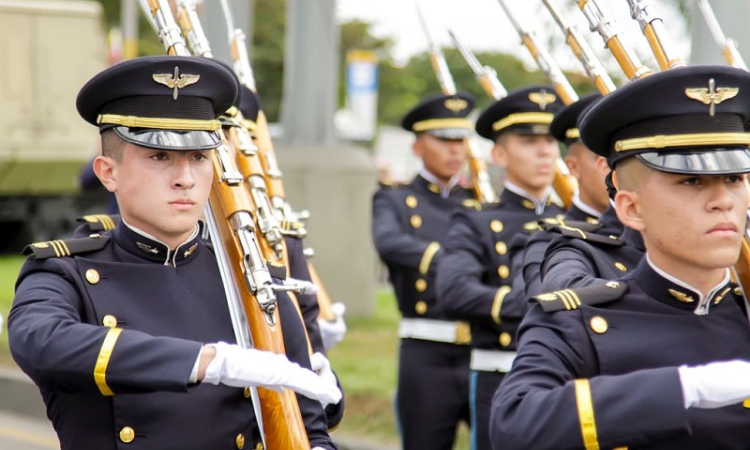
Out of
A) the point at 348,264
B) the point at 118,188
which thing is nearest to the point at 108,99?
the point at 118,188

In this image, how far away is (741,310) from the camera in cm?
308

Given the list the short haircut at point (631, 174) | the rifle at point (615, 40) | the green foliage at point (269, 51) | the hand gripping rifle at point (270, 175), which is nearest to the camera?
the short haircut at point (631, 174)

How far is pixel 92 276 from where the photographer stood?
3496 mm

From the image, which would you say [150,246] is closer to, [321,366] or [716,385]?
[321,366]

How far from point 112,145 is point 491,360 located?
2760 mm

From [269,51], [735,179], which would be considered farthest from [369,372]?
[269,51]

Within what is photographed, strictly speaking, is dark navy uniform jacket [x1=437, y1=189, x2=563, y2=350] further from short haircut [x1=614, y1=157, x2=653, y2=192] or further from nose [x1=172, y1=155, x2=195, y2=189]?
short haircut [x1=614, y1=157, x2=653, y2=192]

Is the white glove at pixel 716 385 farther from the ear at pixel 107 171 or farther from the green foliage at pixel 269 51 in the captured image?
the green foliage at pixel 269 51

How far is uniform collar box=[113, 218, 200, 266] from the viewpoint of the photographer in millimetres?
3584

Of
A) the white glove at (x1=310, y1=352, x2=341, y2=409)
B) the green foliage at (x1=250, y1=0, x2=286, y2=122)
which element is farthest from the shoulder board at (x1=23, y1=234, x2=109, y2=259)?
the green foliage at (x1=250, y1=0, x2=286, y2=122)

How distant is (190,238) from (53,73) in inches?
732

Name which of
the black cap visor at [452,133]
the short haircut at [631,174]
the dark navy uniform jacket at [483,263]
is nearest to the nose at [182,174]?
the short haircut at [631,174]

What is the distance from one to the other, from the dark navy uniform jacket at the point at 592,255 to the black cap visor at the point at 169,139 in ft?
3.48

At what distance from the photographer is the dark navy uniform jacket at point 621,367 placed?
2631 mm
